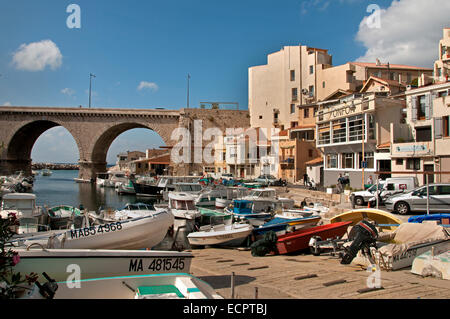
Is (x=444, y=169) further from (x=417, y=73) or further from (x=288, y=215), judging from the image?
(x=417, y=73)

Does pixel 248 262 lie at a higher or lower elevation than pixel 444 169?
lower

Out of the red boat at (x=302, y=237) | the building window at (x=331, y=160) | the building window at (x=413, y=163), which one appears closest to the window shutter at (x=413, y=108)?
the building window at (x=413, y=163)

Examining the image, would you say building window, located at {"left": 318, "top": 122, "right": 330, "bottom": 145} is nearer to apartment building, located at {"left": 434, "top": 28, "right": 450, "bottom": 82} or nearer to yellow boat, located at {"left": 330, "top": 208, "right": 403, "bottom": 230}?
apartment building, located at {"left": 434, "top": 28, "right": 450, "bottom": 82}

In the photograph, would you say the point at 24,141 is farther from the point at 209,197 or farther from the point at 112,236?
the point at 112,236

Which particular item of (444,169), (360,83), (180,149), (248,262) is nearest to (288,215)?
(248,262)

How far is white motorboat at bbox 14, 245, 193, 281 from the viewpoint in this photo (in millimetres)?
6285

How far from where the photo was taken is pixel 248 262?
8945 millimetres

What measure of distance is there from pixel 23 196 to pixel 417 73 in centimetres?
4734

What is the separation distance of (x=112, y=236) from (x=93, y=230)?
58 cm

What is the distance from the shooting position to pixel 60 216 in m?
18.4

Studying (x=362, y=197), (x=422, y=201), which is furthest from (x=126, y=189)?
(x=422, y=201)

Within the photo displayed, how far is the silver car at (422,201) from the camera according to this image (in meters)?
12.9

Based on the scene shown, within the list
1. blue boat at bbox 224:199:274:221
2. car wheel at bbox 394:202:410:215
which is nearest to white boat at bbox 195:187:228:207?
blue boat at bbox 224:199:274:221

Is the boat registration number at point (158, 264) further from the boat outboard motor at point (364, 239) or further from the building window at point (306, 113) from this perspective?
the building window at point (306, 113)
